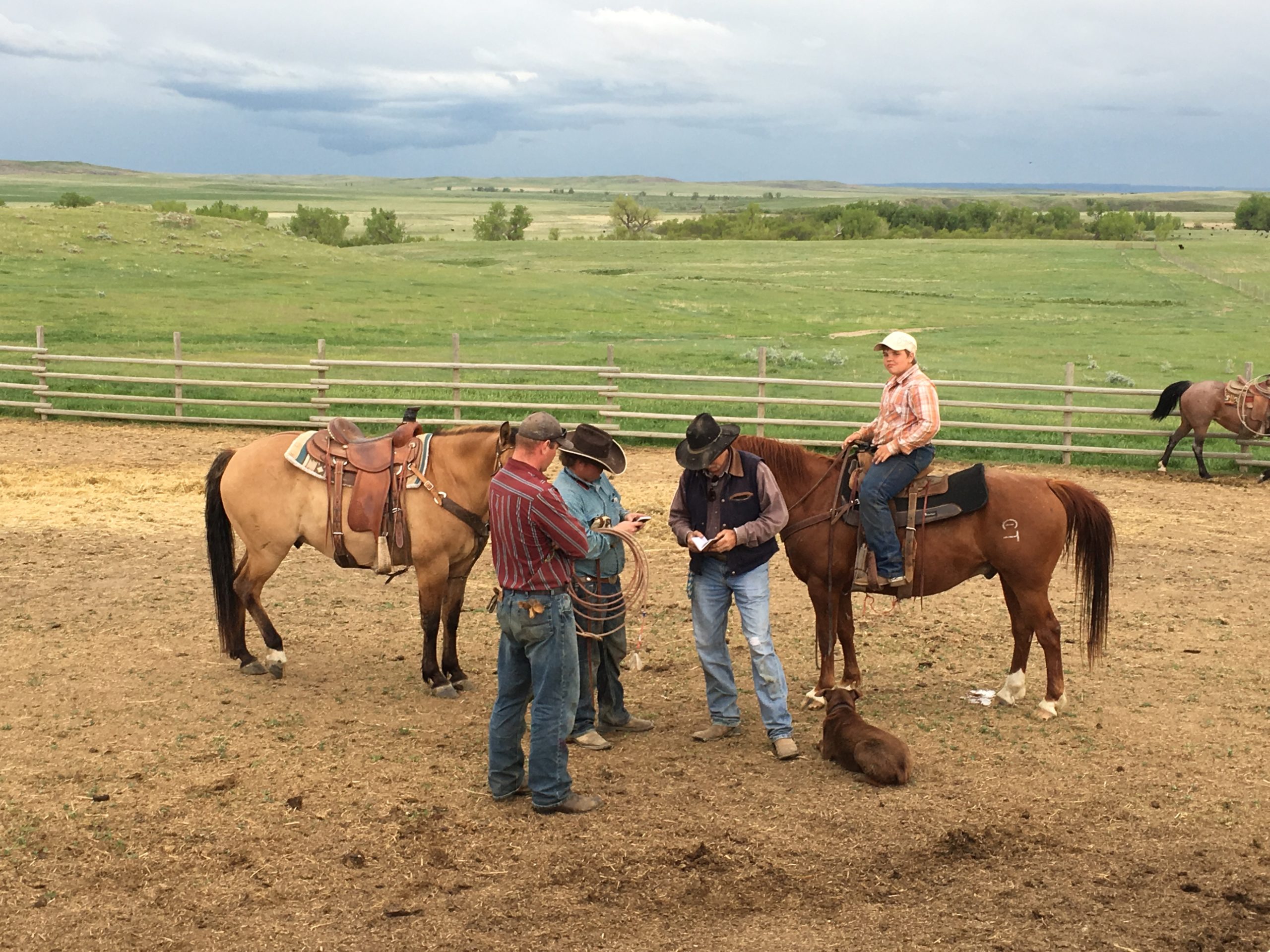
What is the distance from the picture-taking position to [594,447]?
6.26 metres

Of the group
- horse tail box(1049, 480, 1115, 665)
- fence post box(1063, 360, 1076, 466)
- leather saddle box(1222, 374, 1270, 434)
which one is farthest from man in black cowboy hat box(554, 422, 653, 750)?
leather saddle box(1222, 374, 1270, 434)

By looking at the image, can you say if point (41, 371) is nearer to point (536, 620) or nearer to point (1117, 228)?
point (536, 620)

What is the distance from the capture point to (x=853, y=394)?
22688 millimetres

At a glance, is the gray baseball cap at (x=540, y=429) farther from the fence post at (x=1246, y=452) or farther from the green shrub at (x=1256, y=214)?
the green shrub at (x=1256, y=214)

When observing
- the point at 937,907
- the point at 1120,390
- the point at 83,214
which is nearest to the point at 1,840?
the point at 937,907

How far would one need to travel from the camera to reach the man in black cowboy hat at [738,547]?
21.4ft

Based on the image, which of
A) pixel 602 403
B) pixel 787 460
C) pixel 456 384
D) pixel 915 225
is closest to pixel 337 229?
pixel 915 225

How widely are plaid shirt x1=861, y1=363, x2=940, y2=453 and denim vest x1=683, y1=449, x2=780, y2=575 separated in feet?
3.64

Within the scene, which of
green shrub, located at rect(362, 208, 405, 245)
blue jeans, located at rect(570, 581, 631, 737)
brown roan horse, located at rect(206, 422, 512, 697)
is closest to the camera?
blue jeans, located at rect(570, 581, 631, 737)

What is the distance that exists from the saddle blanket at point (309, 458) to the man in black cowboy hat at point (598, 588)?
4.27 ft

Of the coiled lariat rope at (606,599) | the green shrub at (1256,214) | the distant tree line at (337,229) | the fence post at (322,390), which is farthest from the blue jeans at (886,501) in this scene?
the green shrub at (1256,214)

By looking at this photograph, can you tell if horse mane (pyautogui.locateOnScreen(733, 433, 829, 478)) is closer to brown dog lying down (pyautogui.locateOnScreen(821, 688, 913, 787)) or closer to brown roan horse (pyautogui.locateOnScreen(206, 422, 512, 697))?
brown dog lying down (pyautogui.locateOnScreen(821, 688, 913, 787))

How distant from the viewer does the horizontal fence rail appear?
1658 cm

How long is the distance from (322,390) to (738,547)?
13577 mm
